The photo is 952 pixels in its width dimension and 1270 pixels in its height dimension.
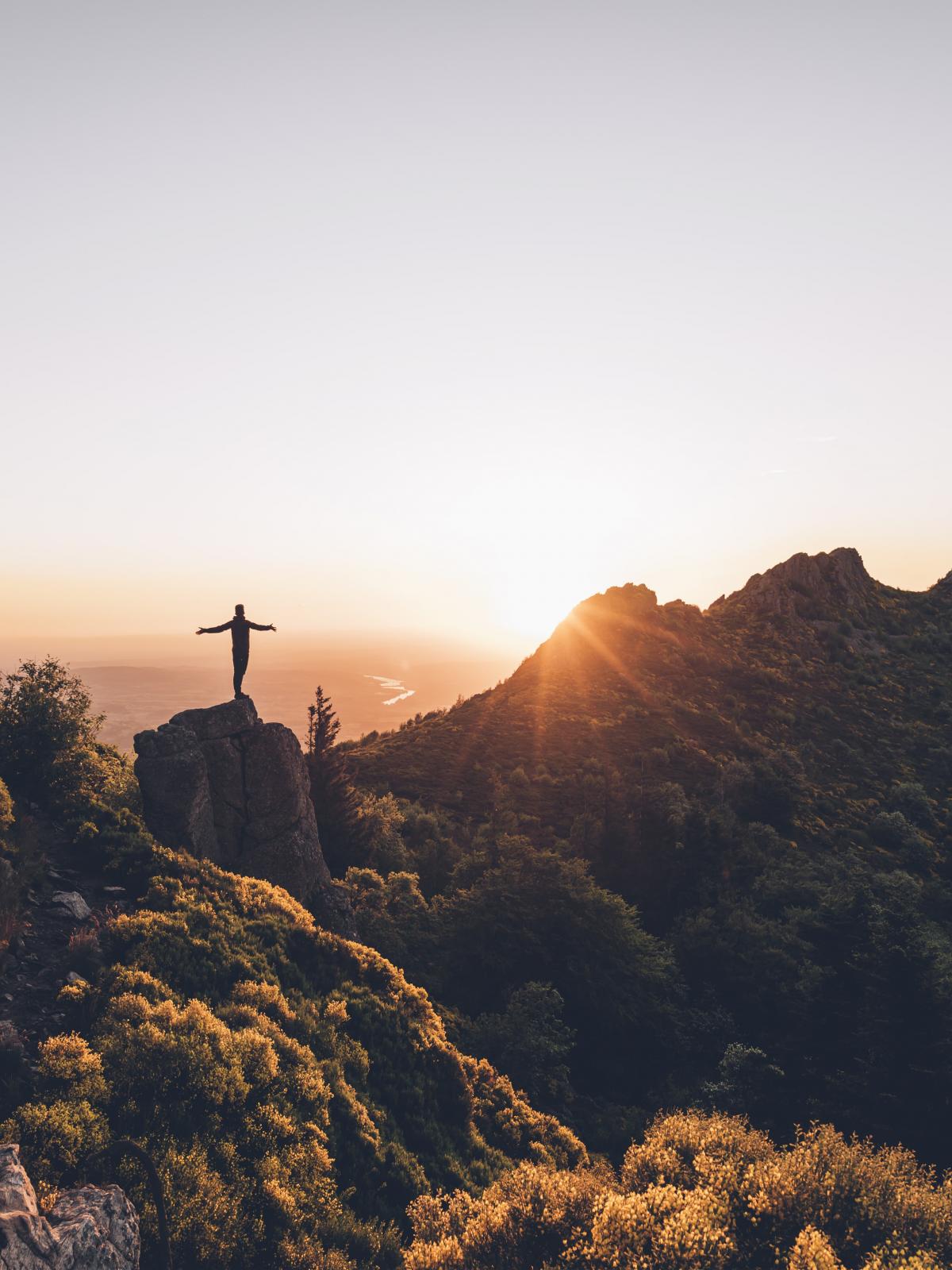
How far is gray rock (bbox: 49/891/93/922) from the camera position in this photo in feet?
51.0

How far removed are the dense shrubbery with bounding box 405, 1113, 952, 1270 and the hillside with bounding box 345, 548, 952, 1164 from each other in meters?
10.3

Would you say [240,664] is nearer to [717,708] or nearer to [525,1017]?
[525,1017]

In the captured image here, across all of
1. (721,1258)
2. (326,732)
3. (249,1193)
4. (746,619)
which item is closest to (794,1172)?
(721,1258)

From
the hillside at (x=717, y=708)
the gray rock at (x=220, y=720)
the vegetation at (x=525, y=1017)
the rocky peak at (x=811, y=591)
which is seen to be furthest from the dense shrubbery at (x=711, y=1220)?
the rocky peak at (x=811, y=591)

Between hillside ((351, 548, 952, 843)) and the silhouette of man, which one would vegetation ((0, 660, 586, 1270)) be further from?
hillside ((351, 548, 952, 843))

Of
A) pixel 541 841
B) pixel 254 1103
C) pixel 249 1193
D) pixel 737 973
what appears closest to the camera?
pixel 249 1193

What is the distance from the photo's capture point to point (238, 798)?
76.4ft

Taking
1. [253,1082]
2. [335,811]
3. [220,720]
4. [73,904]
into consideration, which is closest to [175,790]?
[220,720]

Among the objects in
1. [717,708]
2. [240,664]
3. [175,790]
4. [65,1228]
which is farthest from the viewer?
[717,708]

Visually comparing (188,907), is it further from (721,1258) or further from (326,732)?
(326,732)

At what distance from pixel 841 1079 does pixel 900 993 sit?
3.43m

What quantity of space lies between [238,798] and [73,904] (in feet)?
25.2

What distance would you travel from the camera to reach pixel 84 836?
18.2m

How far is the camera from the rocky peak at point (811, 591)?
251 ft
